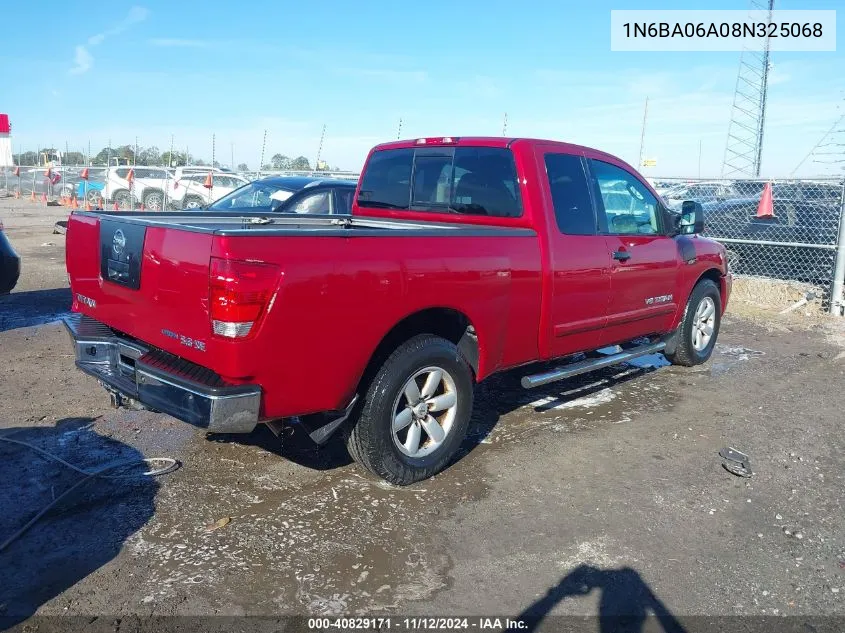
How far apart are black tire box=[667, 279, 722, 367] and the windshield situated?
214 inches

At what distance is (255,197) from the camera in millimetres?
9930

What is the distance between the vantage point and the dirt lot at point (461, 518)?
2967 millimetres

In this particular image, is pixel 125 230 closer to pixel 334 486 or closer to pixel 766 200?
pixel 334 486

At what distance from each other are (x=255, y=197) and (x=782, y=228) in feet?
26.1

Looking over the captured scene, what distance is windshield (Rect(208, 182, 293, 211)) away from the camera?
9586mm

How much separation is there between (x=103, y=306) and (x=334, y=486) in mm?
1643

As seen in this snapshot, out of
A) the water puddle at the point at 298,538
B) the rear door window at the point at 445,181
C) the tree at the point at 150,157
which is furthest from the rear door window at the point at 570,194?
the tree at the point at 150,157

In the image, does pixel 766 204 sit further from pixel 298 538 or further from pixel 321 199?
pixel 298 538

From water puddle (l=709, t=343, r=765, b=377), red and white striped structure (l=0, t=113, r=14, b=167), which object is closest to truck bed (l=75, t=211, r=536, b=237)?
water puddle (l=709, t=343, r=765, b=377)

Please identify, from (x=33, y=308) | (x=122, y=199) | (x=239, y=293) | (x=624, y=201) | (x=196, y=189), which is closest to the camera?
(x=239, y=293)

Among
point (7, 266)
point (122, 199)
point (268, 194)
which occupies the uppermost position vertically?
point (268, 194)

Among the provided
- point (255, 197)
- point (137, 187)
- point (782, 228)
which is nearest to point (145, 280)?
point (255, 197)

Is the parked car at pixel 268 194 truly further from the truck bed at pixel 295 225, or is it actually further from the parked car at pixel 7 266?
the truck bed at pixel 295 225

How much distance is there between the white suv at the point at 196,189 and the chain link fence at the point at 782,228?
44.4 feet
